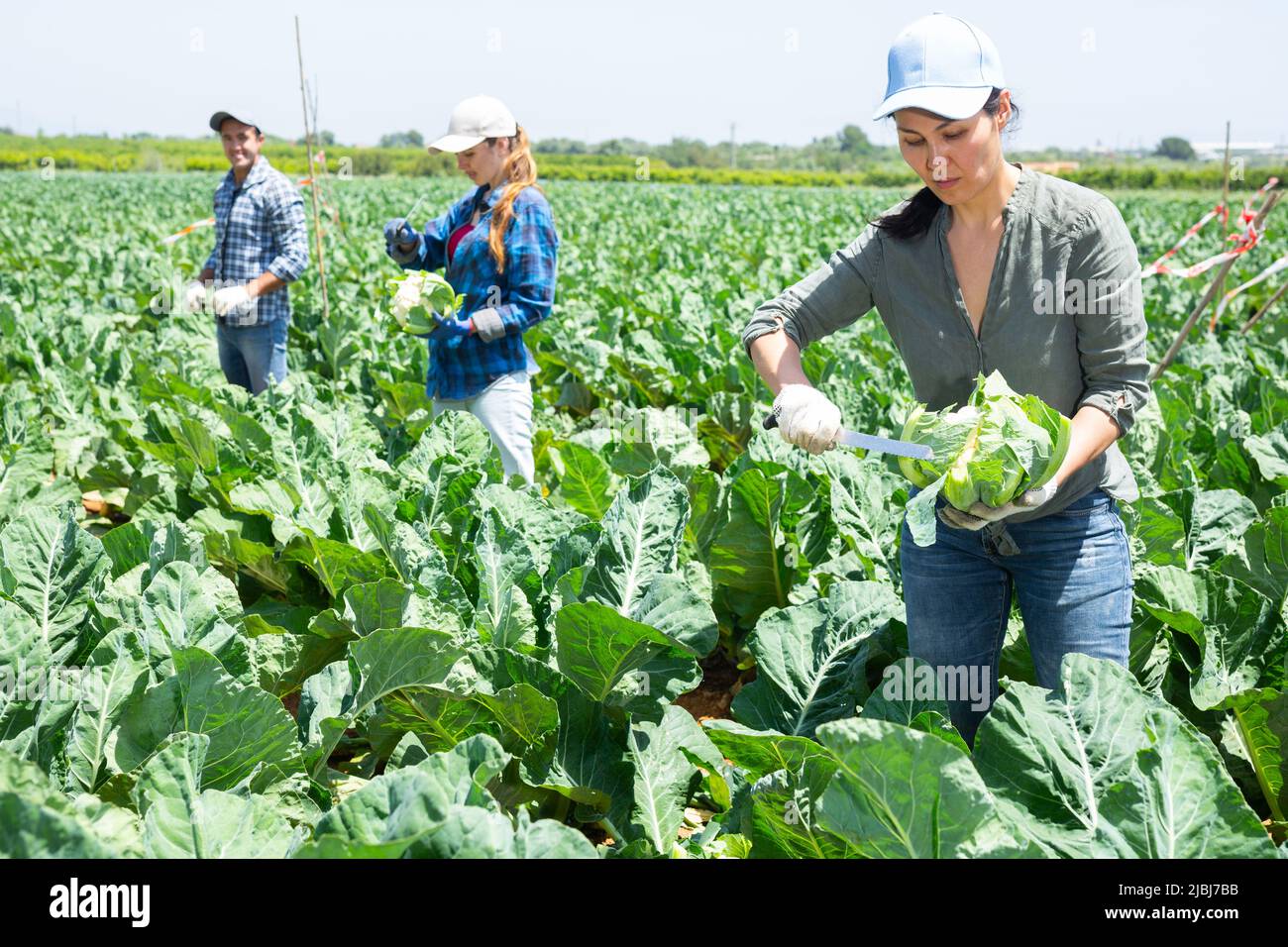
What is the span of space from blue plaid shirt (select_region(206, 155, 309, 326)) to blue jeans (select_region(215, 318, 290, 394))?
0.10 m

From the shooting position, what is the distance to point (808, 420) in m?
2.53

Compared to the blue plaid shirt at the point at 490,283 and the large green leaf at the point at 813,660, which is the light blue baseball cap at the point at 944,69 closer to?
the large green leaf at the point at 813,660

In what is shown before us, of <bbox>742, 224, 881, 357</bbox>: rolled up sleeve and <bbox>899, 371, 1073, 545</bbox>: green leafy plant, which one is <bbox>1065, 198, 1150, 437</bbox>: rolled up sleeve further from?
<bbox>742, 224, 881, 357</bbox>: rolled up sleeve

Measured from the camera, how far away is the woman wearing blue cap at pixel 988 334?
7.91ft

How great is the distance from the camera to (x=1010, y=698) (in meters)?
2.34

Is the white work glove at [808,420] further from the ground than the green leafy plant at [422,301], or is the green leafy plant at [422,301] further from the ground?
the green leafy plant at [422,301]

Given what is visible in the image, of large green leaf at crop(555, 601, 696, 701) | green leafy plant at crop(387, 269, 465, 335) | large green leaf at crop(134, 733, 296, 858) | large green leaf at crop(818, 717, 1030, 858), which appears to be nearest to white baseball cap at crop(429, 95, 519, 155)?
green leafy plant at crop(387, 269, 465, 335)

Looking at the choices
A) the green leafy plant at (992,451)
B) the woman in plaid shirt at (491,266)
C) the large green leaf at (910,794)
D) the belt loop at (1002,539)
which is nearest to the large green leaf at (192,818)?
the large green leaf at (910,794)

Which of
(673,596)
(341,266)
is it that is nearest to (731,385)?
(673,596)

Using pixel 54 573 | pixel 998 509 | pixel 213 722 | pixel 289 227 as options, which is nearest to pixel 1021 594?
pixel 998 509

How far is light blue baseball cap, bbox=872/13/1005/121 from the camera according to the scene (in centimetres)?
232

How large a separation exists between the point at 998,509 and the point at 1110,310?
502mm

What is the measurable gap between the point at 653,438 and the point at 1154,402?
2.40 m

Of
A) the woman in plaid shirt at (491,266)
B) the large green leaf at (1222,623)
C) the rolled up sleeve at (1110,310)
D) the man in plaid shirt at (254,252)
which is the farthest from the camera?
the man in plaid shirt at (254,252)
